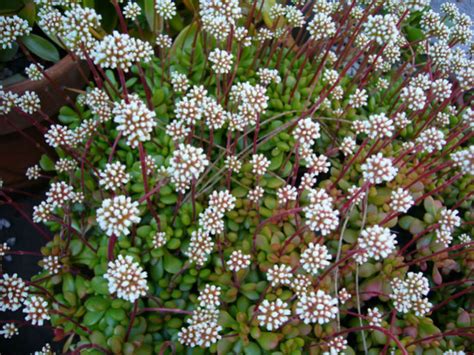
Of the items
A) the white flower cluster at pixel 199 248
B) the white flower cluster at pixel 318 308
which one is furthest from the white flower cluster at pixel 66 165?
the white flower cluster at pixel 318 308

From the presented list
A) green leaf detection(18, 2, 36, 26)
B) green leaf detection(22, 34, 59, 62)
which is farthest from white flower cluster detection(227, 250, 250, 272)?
green leaf detection(18, 2, 36, 26)

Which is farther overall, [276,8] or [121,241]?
[276,8]

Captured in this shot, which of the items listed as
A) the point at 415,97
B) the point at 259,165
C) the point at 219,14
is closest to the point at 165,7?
the point at 219,14

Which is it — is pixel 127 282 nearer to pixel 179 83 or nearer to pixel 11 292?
pixel 11 292

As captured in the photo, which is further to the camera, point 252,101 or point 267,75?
point 267,75

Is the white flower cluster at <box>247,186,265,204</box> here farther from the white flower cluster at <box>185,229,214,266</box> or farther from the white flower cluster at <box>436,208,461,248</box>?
the white flower cluster at <box>436,208,461,248</box>

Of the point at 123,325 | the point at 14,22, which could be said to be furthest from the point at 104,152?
the point at 123,325

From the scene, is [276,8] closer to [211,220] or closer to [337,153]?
[337,153]
